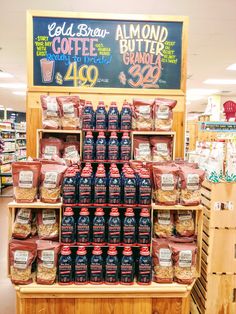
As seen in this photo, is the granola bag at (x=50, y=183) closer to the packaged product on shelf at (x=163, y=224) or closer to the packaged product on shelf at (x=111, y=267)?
the packaged product on shelf at (x=111, y=267)

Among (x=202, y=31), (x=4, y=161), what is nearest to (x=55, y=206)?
(x=202, y=31)

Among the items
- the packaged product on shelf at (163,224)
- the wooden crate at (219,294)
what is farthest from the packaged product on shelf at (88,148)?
the wooden crate at (219,294)

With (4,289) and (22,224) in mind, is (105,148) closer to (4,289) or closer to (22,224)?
(22,224)

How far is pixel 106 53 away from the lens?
351cm

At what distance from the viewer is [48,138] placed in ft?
10.7

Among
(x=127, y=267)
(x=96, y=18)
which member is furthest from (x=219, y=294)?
(x=96, y=18)

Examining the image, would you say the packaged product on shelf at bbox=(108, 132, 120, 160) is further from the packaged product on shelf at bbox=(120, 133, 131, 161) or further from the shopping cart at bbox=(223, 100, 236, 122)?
the shopping cart at bbox=(223, 100, 236, 122)

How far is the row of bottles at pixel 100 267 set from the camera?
2.45m

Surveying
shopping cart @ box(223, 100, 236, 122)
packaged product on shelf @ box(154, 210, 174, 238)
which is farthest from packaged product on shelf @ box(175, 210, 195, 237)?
shopping cart @ box(223, 100, 236, 122)

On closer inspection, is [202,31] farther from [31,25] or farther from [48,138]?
[48,138]

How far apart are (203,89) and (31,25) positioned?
8.99 meters

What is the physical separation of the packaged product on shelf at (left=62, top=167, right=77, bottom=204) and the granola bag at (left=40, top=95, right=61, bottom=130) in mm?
765

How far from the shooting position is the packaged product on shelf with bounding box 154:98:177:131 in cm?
306

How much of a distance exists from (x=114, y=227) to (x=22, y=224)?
72cm
